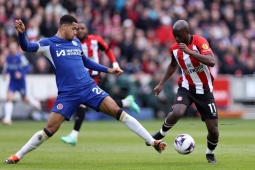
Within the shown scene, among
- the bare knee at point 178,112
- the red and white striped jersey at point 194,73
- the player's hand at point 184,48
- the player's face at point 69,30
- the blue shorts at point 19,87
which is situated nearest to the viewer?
the player's hand at point 184,48

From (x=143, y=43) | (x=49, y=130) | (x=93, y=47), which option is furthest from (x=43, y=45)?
(x=143, y=43)

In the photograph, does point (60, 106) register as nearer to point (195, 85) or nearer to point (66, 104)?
point (66, 104)

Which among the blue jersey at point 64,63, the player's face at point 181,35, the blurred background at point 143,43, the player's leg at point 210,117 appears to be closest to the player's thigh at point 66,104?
the blue jersey at point 64,63

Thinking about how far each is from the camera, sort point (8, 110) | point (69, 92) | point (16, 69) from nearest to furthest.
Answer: point (69, 92)
point (8, 110)
point (16, 69)

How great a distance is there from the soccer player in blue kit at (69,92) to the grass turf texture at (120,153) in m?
0.47

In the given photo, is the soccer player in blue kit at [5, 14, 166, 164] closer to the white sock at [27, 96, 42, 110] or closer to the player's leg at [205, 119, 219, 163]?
the player's leg at [205, 119, 219, 163]

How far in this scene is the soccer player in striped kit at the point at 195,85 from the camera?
12.6 meters

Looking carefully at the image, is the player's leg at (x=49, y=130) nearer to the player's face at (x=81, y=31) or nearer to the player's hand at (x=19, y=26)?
the player's hand at (x=19, y=26)

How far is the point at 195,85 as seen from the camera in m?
13.0

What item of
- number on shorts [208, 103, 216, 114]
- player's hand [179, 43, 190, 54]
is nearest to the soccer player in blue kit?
number on shorts [208, 103, 216, 114]

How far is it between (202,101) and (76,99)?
6.96ft

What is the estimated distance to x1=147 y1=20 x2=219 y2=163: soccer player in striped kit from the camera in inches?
495

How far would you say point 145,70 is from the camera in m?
30.4

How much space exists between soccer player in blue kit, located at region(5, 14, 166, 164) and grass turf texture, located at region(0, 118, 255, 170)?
473 millimetres
